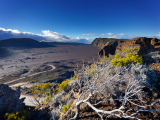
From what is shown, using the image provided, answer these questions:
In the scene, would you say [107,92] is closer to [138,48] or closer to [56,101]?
[56,101]

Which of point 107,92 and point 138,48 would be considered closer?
point 107,92

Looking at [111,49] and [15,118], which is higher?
[111,49]

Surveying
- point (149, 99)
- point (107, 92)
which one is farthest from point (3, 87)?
point (149, 99)

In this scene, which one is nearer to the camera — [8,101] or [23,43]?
[8,101]

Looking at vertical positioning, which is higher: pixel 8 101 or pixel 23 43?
pixel 23 43

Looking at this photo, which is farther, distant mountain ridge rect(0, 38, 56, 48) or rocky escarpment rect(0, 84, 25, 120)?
distant mountain ridge rect(0, 38, 56, 48)

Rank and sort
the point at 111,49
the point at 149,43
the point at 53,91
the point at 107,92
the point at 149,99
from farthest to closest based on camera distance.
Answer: the point at 111,49 < the point at 53,91 < the point at 149,43 < the point at 107,92 < the point at 149,99

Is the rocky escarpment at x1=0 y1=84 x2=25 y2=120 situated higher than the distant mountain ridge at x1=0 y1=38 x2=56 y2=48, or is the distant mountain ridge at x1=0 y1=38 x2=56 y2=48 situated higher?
the distant mountain ridge at x1=0 y1=38 x2=56 y2=48

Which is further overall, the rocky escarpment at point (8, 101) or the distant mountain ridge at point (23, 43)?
the distant mountain ridge at point (23, 43)
